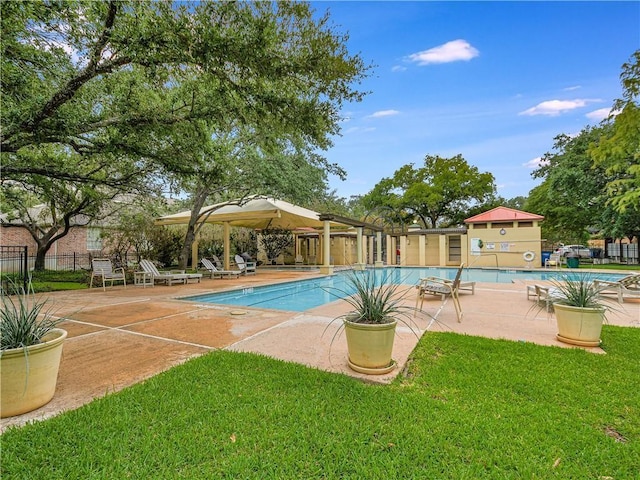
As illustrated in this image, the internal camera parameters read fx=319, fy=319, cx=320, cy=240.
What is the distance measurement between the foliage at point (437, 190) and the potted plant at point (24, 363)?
2877cm

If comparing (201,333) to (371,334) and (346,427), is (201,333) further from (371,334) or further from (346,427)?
(346,427)

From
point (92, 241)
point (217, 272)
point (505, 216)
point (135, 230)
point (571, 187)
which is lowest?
point (217, 272)

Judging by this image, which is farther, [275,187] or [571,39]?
[275,187]

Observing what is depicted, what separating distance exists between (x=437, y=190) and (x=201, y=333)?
92.2 ft

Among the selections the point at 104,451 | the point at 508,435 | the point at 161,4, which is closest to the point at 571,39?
the point at 161,4

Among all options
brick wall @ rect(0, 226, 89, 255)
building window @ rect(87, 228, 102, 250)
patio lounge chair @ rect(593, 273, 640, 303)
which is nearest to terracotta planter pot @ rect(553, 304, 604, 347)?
patio lounge chair @ rect(593, 273, 640, 303)

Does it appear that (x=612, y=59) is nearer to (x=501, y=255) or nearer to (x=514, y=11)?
(x=514, y=11)

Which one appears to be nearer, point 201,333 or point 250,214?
point 201,333

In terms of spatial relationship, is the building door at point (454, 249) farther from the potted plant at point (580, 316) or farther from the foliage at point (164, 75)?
the potted plant at point (580, 316)

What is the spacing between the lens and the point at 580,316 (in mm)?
4059

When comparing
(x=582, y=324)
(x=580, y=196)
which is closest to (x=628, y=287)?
(x=582, y=324)

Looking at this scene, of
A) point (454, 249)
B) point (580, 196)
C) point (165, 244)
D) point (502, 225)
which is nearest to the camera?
point (165, 244)

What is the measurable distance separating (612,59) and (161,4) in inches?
416

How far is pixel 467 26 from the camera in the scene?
8.55m
